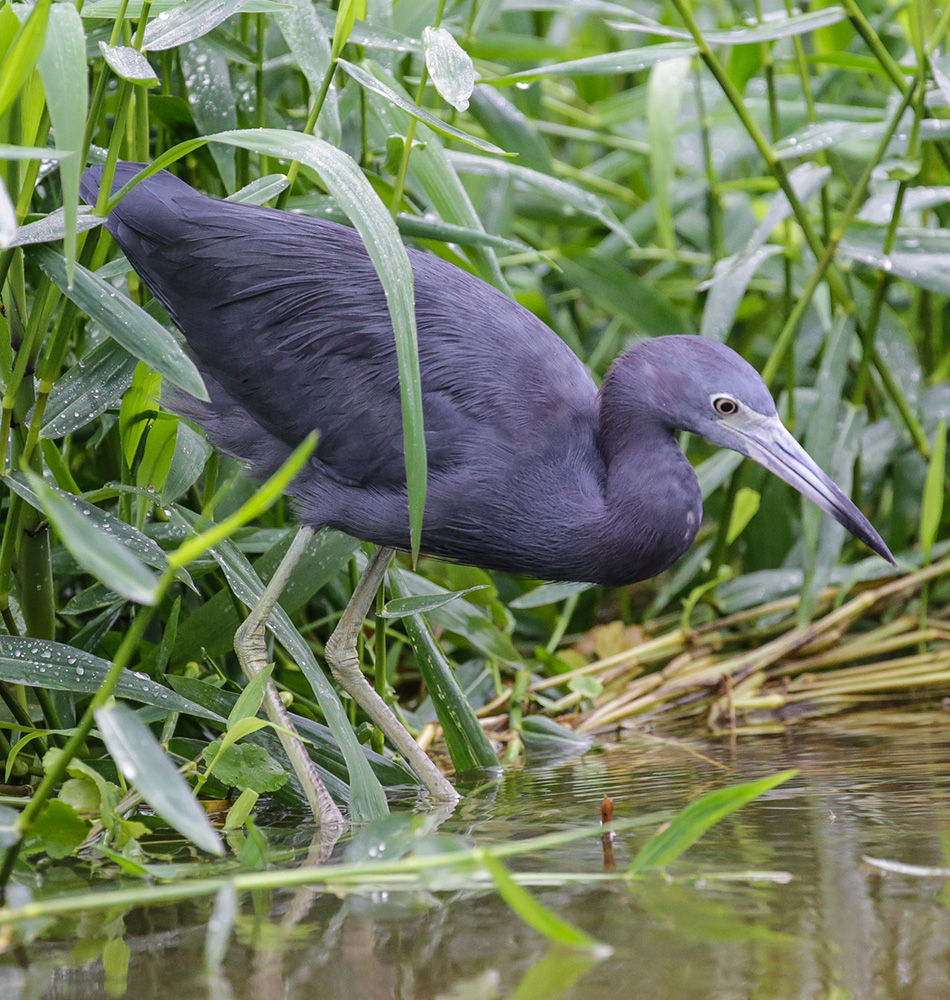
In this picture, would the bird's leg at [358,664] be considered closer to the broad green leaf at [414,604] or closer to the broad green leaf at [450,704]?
the broad green leaf at [450,704]

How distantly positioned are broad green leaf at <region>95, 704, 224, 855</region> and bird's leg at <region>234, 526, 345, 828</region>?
917 mm

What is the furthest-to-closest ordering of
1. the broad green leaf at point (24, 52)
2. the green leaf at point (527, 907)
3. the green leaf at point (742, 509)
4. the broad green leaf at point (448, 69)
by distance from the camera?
the green leaf at point (742, 509), the broad green leaf at point (448, 69), the broad green leaf at point (24, 52), the green leaf at point (527, 907)

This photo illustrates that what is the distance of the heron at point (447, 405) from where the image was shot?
7.61 feet

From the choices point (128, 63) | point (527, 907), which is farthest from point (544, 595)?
point (527, 907)

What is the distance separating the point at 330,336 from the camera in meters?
2.37

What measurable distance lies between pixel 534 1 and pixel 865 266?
1.29 meters

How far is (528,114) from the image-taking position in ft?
13.2

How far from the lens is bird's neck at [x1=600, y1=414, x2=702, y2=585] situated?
7.70 ft

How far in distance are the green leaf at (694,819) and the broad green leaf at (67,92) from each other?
988 millimetres

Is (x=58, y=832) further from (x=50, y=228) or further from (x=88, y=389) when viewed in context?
(x=50, y=228)

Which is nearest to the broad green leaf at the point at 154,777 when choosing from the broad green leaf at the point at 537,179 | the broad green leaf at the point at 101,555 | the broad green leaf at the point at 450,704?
the broad green leaf at the point at 101,555

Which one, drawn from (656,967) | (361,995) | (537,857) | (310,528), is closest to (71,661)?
(310,528)

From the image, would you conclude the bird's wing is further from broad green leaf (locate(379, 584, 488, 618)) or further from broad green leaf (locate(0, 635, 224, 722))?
broad green leaf (locate(0, 635, 224, 722))

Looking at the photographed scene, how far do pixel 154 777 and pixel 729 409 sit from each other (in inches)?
54.3
